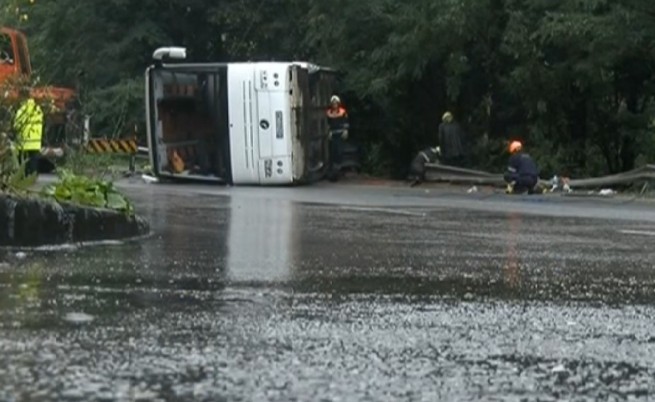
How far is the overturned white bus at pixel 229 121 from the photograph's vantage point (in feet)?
95.4

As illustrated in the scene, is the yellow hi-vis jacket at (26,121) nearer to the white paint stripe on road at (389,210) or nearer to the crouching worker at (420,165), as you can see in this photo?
the white paint stripe on road at (389,210)

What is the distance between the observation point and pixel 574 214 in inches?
808

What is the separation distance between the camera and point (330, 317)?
8.92 metres

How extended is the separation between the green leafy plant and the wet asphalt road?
1.62ft

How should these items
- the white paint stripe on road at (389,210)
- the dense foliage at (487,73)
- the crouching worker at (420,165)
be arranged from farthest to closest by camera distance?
the crouching worker at (420,165) → the dense foliage at (487,73) → the white paint stripe on road at (389,210)

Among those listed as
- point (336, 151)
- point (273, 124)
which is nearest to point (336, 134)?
point (336, 151)

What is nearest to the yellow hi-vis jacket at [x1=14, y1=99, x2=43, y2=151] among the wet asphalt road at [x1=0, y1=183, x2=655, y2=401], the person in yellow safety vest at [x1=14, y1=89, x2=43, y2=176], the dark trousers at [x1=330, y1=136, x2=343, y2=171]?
the person in yellow safety vest at [x1=14, y1=89, x2=43, y2=176]

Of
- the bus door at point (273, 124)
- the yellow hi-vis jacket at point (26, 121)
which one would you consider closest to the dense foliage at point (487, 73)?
the bus door at point (273, 124)

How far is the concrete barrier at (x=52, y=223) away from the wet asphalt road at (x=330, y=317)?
0.98 ft

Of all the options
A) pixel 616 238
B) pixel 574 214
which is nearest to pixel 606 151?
pixel 574 214

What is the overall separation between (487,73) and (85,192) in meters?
19.2

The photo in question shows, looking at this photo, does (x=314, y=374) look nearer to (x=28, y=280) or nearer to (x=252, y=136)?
(x=28, y=280)

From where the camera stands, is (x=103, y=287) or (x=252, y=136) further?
(x=252, y=136)

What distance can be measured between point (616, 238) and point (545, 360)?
332 inches
